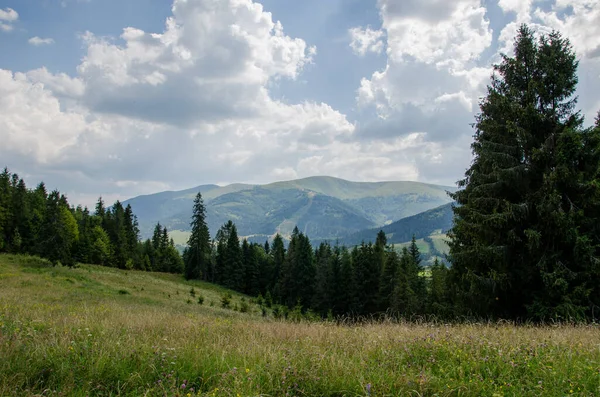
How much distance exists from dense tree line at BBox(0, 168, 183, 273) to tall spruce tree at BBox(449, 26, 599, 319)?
44313 mm

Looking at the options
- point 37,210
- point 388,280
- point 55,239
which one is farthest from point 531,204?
point 37,210

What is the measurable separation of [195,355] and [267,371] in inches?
44.2

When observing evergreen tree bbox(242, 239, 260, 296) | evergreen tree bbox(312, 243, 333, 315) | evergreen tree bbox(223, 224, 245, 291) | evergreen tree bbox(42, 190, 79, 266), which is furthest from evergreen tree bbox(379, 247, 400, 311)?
evergreen tree bbox(42, 190, 79, 266)

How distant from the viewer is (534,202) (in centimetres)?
1307

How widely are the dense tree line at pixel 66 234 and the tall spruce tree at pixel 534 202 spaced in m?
44.3

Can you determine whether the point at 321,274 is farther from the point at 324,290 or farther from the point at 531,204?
the point at 531,204

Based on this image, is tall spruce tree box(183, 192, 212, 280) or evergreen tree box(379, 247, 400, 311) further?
tall spruce tree box(183, 192, 212, 280)

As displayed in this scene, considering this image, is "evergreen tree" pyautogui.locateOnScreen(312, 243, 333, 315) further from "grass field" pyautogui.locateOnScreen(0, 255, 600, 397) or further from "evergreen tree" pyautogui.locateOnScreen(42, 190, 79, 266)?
"grass field" pyautogui.locateOnScreen(0, 255, 600, 397)

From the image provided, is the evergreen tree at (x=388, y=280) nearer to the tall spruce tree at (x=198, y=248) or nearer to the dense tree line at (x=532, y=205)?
the dense tree line at (x=532, y=205)

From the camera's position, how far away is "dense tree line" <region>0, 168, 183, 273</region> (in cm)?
4063

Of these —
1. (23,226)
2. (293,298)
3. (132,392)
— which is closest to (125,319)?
(132,392)

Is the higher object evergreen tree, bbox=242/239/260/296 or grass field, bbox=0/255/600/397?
grass field, bbox=0/255/600/397

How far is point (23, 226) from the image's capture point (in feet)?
197

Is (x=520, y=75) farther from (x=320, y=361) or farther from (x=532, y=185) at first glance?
(x=320, y=361)
